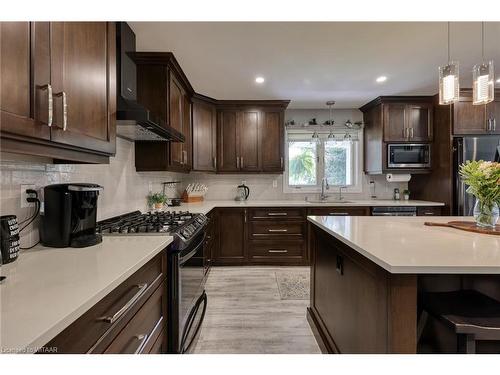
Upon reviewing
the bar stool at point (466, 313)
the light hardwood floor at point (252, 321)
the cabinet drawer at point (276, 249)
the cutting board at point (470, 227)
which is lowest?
the light hardwood floor at point (252, 321)

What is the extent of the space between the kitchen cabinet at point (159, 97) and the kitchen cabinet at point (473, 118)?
A: 3587mm

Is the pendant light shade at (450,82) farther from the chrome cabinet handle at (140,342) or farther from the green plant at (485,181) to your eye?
the chrome cabinet handle at (140,342)

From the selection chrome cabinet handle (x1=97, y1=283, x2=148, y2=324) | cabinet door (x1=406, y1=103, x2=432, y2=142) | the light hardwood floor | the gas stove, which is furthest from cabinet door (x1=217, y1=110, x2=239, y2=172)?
chrome cabinet handle (x1=97, y1=283, x2=148, y2=324)

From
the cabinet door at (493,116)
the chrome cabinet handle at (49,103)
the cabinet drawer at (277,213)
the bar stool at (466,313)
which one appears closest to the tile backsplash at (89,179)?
the chrome cabinet handle at (49,103)

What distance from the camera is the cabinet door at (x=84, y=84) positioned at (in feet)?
3.51

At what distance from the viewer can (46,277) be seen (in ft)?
3.14

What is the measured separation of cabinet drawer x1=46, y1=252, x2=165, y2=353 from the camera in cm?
76

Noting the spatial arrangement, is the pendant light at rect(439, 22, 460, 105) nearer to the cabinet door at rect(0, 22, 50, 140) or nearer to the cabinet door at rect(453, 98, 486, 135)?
A: the cabinet door at rect(0, 22, 50, 140)

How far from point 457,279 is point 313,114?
144 inches

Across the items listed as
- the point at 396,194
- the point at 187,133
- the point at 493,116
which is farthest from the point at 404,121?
the point at 187,133

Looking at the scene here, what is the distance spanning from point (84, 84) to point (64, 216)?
0.63 metres

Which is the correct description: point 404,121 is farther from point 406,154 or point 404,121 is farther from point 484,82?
point 484,82

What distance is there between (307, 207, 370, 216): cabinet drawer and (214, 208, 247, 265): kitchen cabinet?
3.24ft
